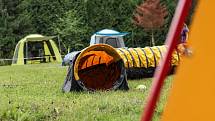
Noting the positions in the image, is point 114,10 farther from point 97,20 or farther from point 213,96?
point 213,96

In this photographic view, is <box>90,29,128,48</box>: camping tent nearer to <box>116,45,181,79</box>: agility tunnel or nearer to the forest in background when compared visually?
<box>116,45,181,79</box>: agility tunnel

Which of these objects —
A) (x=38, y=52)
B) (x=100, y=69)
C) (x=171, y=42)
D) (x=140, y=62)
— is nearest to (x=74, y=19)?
(x=38, y=52)

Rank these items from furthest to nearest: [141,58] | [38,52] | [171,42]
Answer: [38,52]
[141,58]
[171,42]

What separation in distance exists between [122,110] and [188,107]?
3.13m

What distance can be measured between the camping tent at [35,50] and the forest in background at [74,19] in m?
5.88

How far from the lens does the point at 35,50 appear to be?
88.0ft

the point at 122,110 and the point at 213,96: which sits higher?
the point at 213,96

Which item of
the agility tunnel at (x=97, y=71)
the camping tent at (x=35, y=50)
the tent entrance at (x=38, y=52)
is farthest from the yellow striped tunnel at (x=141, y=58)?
the tent entrance at (x=38, y=52)

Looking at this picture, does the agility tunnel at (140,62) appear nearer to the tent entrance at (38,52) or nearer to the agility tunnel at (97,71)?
the agility tunnel at (97,71)

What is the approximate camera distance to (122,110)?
4633 mm

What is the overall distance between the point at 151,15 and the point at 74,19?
5436 mm

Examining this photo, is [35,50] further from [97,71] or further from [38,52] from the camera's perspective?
[97,71]

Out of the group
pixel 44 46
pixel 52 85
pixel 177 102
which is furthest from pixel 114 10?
pixel 177 102

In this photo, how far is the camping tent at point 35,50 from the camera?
2525 centimetres
